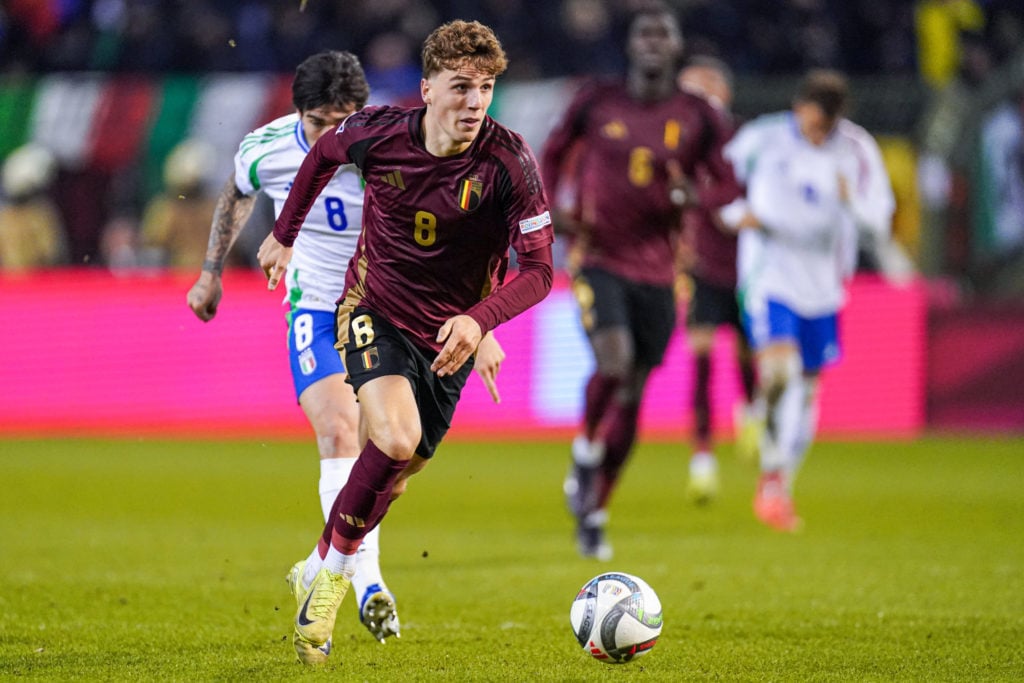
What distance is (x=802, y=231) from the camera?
11.3 m

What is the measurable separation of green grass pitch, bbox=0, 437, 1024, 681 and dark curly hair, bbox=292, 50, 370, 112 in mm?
2139

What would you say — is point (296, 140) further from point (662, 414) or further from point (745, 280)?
point (662, 414)

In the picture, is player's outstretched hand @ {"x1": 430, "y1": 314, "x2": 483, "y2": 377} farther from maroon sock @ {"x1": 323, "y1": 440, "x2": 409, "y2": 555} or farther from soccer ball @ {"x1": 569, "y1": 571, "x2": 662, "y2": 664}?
soccer ball @ {"x1": 569, "y1": 571, "x2": 662, "y2": 664}

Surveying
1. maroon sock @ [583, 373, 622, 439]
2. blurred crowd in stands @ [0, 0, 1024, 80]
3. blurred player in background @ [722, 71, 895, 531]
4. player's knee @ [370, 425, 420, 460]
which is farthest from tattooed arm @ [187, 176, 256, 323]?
blurred crowd in stands @ [0, 0, 1024, 80]

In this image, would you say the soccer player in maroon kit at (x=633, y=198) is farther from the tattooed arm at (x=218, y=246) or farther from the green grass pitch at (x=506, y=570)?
the tattooed arm at (x=218, y=246)

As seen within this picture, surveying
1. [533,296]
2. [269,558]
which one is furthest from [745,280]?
[533,296]

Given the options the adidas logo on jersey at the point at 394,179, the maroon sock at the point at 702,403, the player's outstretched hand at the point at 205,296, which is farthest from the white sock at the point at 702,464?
the adidas logo on jersey at the point at 394,179

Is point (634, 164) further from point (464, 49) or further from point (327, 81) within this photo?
point (464, 49)

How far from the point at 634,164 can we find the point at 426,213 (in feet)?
12.8

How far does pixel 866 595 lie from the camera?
764cm

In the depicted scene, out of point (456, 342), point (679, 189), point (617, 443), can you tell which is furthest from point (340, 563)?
point (679, 189)

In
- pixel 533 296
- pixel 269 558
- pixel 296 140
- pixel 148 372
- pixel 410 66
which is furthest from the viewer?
pixel 410 66

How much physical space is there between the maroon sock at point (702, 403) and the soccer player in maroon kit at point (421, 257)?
6.17 m

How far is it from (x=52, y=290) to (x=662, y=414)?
20.4 feet
